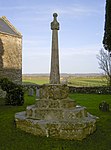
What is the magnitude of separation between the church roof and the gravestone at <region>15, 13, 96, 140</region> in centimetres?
2306

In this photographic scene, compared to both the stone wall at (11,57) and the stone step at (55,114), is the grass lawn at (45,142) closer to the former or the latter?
the stone step at (55,114)

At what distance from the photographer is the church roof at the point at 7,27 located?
107 ft

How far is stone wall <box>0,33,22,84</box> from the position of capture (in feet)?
99.5

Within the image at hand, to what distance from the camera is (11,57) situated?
105ft

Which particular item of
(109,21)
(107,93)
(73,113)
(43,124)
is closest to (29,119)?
(43,124)

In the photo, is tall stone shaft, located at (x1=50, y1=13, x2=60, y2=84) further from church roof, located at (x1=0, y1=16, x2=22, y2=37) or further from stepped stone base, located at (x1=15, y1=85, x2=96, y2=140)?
church roof, located at (x1=0, y1=16, x2=22, y2=37)

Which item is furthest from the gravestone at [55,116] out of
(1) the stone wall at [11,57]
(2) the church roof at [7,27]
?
(2) the church roof at [7,27]

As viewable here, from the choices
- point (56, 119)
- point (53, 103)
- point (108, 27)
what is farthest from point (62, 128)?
point (108, 27)

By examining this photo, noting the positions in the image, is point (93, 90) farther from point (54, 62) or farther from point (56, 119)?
point (56, 119)

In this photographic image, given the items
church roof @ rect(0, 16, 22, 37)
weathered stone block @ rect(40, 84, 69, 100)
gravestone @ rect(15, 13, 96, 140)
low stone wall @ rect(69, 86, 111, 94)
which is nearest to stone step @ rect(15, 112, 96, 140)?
gravestone @ rect(15, 13, 96, 140)

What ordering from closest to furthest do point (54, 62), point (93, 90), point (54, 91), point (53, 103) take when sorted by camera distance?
point (53, 103) < point (54, 91) < point (54, 62) < point (93, 90)

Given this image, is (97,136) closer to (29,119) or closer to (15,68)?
(29,119)

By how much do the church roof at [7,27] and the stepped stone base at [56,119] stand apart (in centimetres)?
2358

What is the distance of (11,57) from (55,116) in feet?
78.4
